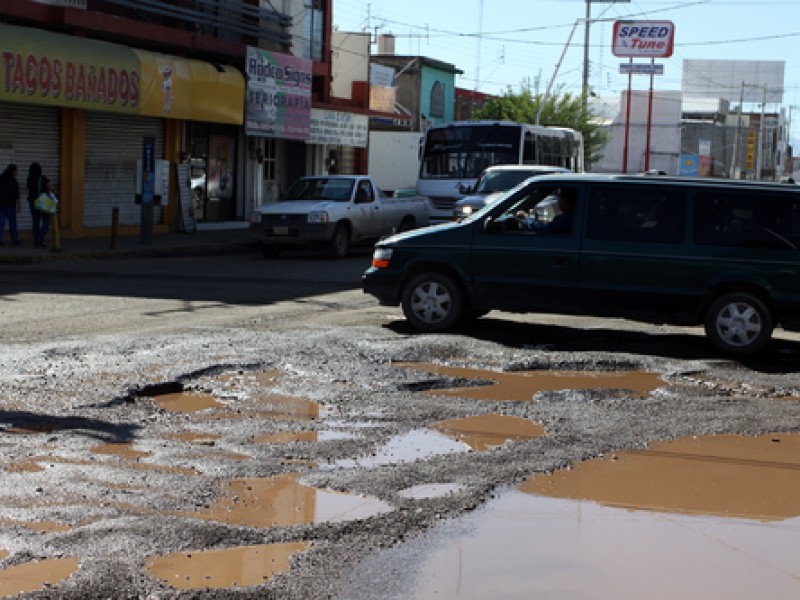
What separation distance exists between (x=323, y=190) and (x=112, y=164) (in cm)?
615

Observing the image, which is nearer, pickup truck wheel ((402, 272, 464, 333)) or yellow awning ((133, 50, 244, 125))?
pickup truck wheel ((402, 272, 464, 333))

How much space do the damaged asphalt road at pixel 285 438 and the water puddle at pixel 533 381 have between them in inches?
1.8

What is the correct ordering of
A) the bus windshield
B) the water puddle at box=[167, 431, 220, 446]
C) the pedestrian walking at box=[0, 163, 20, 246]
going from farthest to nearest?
the bus windshield < the pedestrian walking at box=[0, 163, 20, 246] < the water puddle at box=[167, 431, 220, 446]

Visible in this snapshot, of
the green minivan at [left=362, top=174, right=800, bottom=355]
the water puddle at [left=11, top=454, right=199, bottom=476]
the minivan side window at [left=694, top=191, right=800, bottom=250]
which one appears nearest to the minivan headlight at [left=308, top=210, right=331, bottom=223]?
the green minivan at [left=362, top=174, right=800, bottom=355]

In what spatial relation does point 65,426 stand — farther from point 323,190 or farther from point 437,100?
point 437,100

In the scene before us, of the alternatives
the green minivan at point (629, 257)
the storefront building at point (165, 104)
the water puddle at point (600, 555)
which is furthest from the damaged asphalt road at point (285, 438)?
the storefront building at point (165, 104)

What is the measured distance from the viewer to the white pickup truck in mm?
24078

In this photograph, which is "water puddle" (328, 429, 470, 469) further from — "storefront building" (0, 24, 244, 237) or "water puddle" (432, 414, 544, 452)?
"storefront building" (0, 24, 244, 237)

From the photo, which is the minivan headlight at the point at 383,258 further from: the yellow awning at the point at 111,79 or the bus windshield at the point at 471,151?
the bus windshield at the point at 471,151

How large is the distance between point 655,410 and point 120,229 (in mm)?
21623

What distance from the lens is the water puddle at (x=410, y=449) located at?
7023 mm

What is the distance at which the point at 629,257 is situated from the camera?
11719 mm

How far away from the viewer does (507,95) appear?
6725 cm

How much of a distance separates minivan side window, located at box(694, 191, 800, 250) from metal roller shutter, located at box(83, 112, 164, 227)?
18970 millimetres
